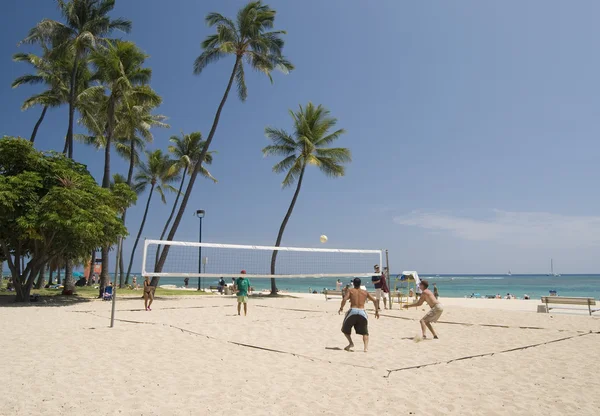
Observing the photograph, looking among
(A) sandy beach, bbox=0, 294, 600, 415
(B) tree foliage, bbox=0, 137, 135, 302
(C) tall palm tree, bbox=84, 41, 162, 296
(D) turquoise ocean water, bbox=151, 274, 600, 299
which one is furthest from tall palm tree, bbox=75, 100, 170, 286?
(D) turquoise ocean water, bbox=151, 274, 600, 299

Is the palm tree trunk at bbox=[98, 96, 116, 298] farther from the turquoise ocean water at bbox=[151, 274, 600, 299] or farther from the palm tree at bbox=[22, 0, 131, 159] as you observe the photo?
the turquoise ocean water at bbox=[151, 274, 600, 299]

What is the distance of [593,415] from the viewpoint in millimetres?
3979

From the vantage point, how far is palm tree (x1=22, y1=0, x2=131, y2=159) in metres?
19.8

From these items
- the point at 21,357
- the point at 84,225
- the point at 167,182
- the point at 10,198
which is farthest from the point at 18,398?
the point at 167,182

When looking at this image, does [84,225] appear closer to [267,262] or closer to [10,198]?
[10,198]

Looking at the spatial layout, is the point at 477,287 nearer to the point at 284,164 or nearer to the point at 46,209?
the point at 284,164

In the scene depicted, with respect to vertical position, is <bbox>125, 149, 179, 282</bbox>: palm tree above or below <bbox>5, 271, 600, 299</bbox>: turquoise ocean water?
above

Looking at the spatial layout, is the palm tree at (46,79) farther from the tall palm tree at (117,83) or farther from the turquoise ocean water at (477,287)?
the turquoise ocean water at (477,287)

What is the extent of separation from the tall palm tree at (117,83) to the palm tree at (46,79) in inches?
117

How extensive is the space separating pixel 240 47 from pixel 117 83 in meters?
6.46

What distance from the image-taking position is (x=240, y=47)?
21.1 m

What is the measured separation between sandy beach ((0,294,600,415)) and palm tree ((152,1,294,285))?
460 inches

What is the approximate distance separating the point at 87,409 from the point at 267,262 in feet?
65.8

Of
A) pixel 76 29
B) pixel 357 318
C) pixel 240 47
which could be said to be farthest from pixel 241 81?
pixel 357 318
